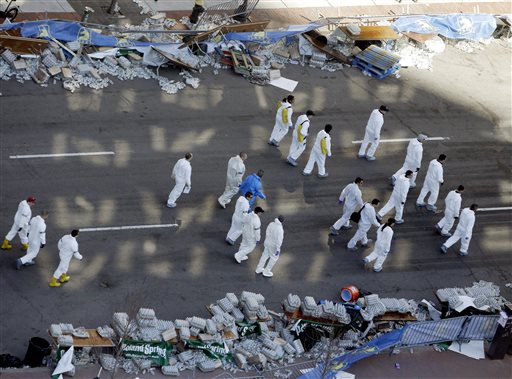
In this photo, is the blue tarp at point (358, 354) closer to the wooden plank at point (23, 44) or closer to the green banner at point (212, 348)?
the green banner at point (212, 348)

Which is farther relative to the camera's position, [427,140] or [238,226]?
[427,140]


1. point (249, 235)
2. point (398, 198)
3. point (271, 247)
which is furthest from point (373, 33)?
point (271, 247)

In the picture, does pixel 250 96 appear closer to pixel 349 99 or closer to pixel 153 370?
pixel 349 99

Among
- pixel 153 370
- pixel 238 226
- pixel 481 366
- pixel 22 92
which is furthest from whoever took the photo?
pixel 22 92

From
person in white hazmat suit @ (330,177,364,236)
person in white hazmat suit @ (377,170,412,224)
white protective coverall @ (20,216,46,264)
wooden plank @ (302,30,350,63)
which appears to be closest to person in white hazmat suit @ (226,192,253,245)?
person in white hazmat suit @ (330,177,364,236)

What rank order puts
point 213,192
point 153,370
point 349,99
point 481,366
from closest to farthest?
point 153,370 → point 481,366 → point 213,192 → point 349,99

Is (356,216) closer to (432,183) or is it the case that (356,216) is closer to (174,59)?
(432,183)

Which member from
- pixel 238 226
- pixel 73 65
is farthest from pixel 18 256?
pixel 73 65
